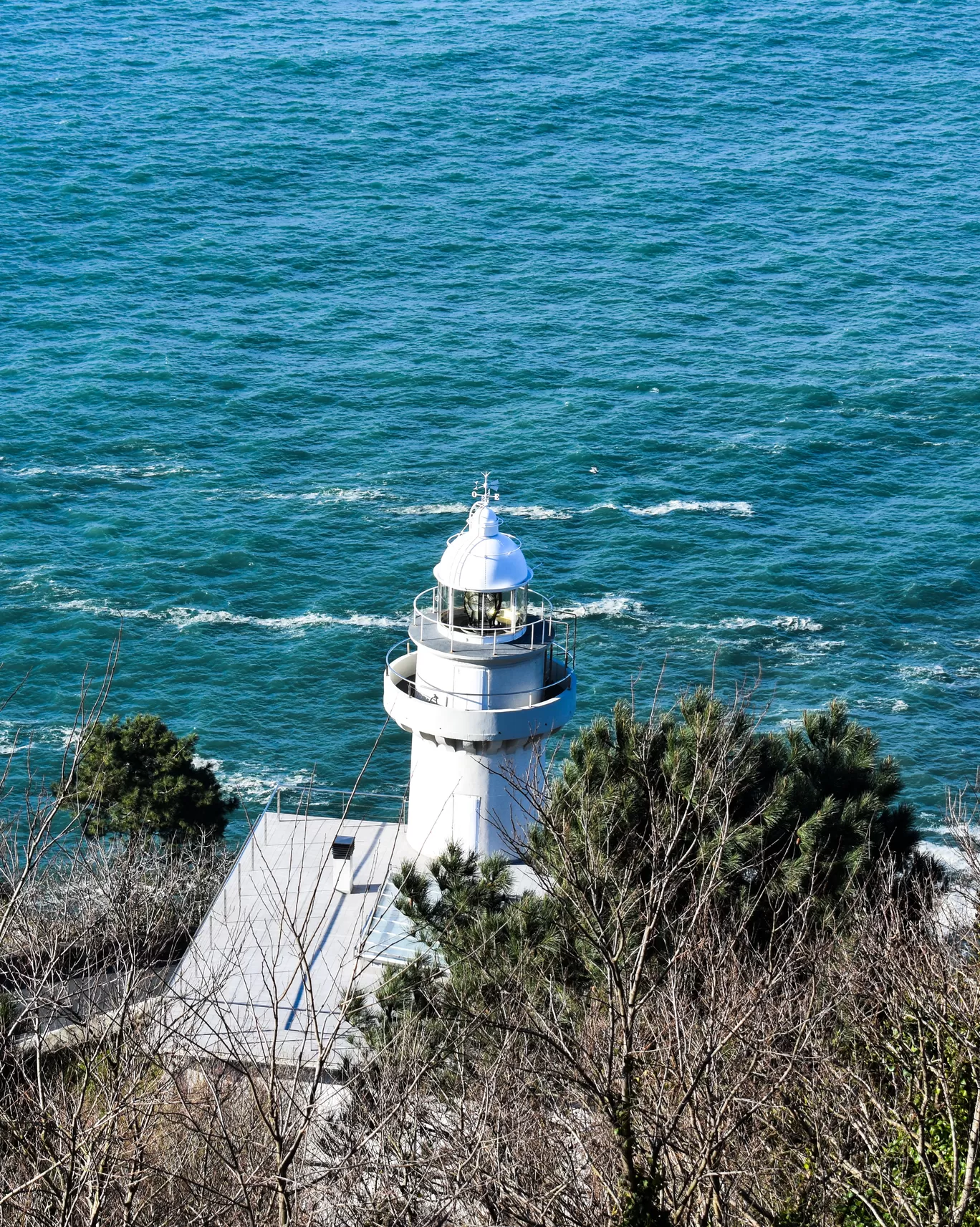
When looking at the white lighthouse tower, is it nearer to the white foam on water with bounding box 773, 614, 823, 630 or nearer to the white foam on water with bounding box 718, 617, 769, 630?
the white foam on water with bounding box 718, 617, 769, 630

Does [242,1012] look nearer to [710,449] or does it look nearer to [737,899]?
[737,899]

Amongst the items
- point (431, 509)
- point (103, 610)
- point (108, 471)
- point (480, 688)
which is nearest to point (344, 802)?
point (103, 610)

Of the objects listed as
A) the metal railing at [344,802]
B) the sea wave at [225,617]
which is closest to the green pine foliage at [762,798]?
the metal railing at [344,802]

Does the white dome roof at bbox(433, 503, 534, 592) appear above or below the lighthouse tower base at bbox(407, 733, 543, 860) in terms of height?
above

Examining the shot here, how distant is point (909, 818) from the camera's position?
1329 inches

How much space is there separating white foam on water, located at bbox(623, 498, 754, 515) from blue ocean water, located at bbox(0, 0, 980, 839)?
0.76ft

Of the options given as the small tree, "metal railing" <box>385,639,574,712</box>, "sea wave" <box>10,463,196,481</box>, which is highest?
"sea wave" <box>10,463,196,481</box>

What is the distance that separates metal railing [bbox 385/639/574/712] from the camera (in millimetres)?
33000

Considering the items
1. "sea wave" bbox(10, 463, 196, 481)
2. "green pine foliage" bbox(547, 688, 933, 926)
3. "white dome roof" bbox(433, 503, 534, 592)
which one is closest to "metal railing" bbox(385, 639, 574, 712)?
"green pine foliage" bbox(547, 688, 933, 926)

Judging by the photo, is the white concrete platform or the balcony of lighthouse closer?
the white concrete platform

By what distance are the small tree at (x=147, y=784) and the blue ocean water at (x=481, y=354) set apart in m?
11.8

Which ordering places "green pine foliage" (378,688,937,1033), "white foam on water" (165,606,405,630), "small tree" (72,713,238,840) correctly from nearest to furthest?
"green pine foliage" (378,688,937,1033) → "small tree" (72,713,238,840) → "white foam on water" (165,606,405,630)

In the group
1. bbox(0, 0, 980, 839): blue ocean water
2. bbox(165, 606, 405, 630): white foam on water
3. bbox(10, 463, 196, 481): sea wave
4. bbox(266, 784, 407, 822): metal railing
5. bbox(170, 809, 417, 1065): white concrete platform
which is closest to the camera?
bbox(170, 809, 417, 1065): white concrete platform

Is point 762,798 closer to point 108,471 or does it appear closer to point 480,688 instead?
point 480,688
